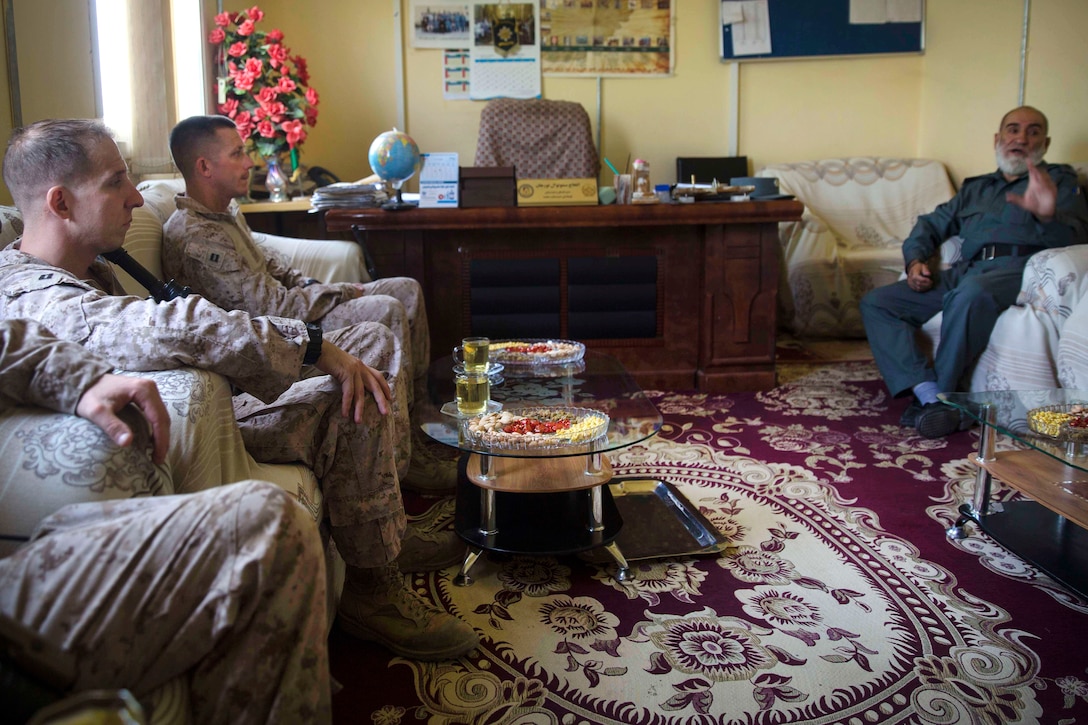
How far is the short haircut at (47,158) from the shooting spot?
4.57 feet

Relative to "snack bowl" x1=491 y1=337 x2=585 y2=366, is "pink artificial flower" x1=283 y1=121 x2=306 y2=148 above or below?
above

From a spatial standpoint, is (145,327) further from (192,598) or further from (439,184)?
(439,184)

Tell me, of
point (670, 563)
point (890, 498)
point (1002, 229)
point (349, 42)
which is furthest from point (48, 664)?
point (349, 42)

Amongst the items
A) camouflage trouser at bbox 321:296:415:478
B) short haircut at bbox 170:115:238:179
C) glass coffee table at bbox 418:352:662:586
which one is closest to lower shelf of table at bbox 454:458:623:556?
glass coffee table at bbox 418:352:662:586

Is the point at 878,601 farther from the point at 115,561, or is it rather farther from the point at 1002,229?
the point at 1002,229

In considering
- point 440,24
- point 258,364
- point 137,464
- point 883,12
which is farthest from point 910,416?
point 440,24

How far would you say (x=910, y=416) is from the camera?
10.2 ft

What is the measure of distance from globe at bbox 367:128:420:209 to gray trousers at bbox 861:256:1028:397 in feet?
6.33

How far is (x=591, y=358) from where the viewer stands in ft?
8.54

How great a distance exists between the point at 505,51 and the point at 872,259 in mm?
2418

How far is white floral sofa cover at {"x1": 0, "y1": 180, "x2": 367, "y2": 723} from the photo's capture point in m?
1.02

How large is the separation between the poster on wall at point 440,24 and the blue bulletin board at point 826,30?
5.02ft

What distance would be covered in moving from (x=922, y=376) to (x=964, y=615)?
1.58 meters

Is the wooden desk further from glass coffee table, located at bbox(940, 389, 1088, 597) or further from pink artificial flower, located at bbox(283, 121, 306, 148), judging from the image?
glass coffee table, located at bbox(940, 389, 1088, 597)
